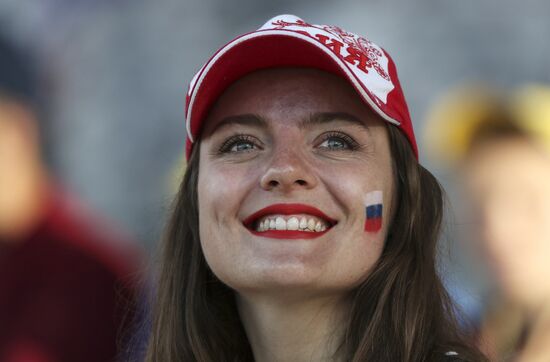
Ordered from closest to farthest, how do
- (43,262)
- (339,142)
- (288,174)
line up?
1. (288,174)
2. (339,142)
3. (43,262)

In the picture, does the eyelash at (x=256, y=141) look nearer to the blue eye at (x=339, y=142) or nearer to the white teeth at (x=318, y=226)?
the blue eye at (x=339, y=142)

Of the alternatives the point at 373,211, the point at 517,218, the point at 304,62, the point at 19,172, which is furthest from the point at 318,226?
the point at 19,172

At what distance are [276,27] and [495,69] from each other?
6.49 ft

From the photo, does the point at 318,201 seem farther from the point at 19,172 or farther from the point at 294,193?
the point at 19,172

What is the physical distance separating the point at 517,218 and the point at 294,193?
5.04 feet

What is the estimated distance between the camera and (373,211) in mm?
2148

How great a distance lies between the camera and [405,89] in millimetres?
4066

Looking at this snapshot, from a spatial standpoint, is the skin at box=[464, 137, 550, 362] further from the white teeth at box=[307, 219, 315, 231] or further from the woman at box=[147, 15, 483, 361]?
the white teeth at box=[307, 219, 315, 231]

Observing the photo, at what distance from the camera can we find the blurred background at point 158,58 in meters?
3.98

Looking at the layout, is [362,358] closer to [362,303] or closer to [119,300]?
[362,303]

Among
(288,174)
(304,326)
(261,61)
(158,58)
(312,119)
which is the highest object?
(158,58)

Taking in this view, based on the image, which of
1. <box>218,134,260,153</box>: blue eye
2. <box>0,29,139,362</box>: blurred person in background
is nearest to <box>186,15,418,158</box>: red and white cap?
<box>218,134,260,153</box>: blue eye

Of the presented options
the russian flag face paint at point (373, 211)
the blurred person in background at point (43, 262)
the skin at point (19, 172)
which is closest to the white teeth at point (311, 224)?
the russian flag face paint at point (373, 211)

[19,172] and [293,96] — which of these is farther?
[19,172]
